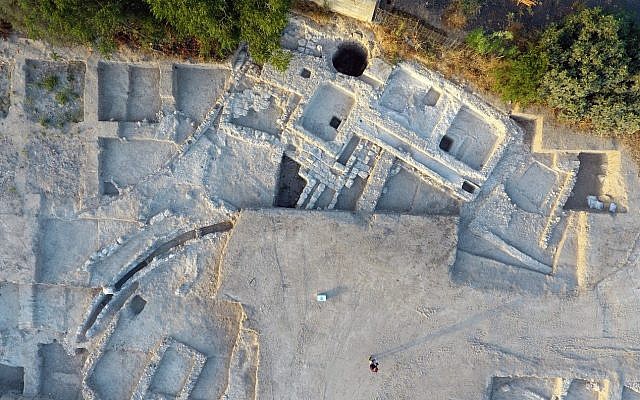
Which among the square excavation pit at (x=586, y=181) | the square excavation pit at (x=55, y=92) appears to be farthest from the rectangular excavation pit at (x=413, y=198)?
the square excavation pit at (x=55, y=92)

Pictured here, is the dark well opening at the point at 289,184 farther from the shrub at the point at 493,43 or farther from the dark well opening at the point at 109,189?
the shrub at the point at 493,43

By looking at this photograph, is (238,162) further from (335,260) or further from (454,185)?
(454,185)

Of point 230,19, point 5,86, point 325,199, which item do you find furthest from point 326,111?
point 5,86

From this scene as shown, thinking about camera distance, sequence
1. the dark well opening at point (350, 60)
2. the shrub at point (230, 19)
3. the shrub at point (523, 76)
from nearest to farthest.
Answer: the shrub at point (230, 19), the shrub at point (523, 76), the dark well opening at point (350, 60)

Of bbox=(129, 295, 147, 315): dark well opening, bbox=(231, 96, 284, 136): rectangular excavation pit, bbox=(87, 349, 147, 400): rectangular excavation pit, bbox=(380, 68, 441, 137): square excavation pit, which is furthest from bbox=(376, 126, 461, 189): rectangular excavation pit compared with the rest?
bbox=(87, 349, 147, 400): rectangular excavation pit

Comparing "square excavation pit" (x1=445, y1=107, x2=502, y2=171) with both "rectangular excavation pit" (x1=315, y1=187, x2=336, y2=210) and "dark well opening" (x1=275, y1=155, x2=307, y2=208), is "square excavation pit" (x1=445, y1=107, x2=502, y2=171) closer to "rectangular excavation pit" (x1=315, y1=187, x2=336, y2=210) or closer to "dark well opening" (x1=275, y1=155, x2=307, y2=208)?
"rectangular excavation pit" (x1=315, y1=187, x2=336, y2=210)

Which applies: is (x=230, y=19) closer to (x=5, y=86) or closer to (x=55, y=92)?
(x=55, y=92)
